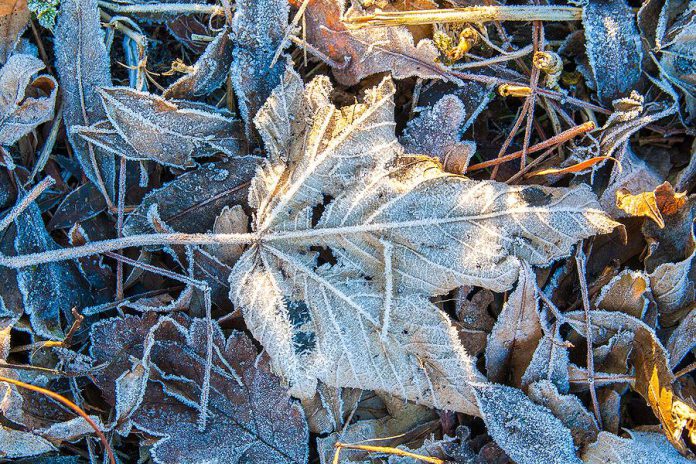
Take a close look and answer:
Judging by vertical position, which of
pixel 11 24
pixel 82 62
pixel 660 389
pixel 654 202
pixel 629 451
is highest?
pixel 11 24

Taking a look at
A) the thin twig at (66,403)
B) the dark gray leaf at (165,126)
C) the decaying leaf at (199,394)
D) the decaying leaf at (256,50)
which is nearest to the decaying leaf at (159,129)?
the dark gray leaf at (165,126)

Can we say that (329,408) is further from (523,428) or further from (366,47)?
(366,47)

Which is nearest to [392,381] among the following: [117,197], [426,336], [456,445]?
[426,336]

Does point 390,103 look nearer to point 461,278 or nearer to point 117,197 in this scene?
point 461,278

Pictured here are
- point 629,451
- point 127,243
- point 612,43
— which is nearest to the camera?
point 629,451

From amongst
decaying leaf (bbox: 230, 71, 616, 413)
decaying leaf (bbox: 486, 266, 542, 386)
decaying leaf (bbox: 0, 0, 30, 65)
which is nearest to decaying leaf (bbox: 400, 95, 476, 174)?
decaying leaf (bbox: 230, 71, 616, 413)

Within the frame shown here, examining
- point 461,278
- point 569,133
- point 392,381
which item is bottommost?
point 392,381

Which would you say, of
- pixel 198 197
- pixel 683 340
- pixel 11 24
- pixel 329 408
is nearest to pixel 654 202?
pixel 683 340
